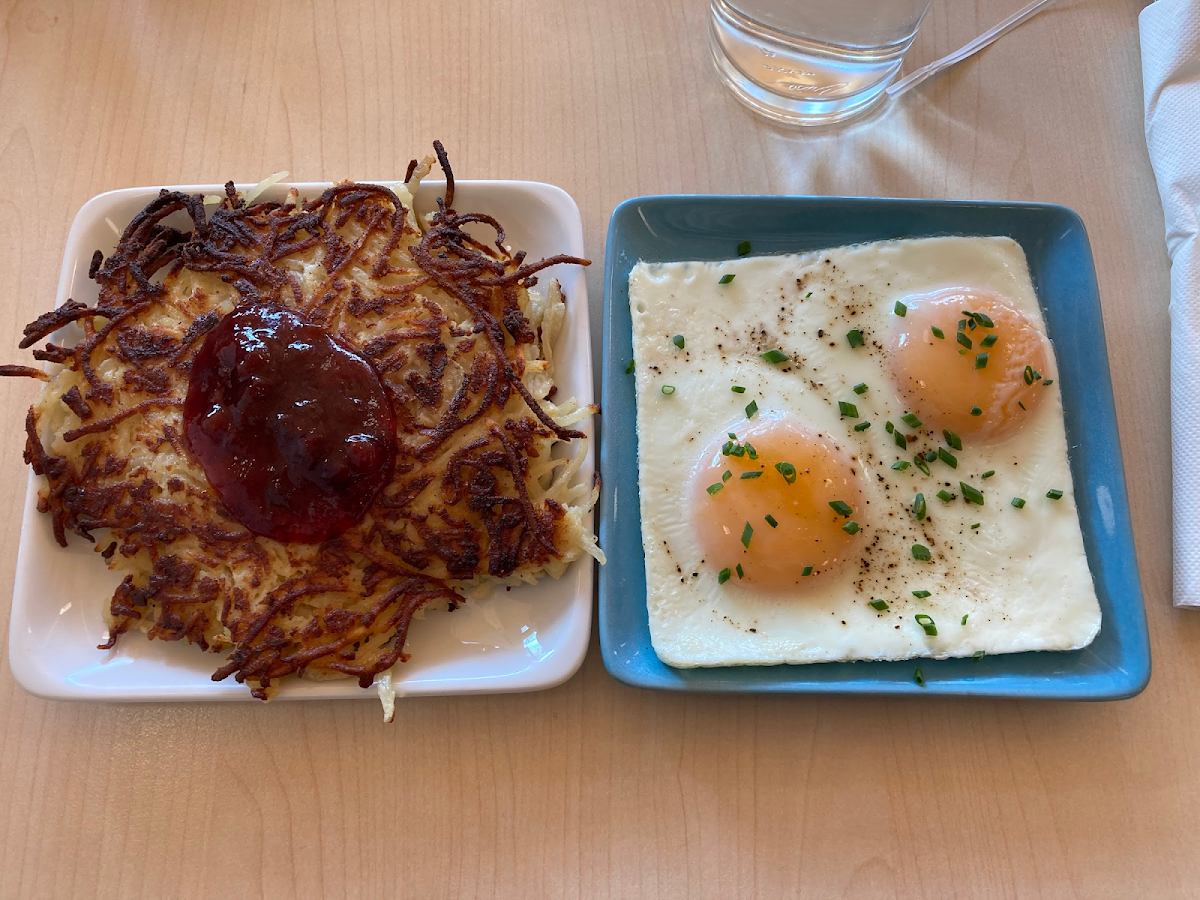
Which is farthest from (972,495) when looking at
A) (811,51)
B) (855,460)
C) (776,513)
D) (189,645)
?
(189,645)

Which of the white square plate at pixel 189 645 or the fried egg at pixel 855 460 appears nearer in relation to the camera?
the white square plate at pixel 189 645

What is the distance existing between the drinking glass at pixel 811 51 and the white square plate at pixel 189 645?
32.1 inches

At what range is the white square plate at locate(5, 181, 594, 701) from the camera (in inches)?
62.8

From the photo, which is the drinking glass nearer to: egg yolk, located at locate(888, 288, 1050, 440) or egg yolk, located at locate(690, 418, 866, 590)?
egg yolk, located at locate(888, 288, 1050, 440)

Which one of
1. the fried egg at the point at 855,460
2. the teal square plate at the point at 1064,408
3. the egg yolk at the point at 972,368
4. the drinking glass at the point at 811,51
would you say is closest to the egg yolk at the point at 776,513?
the fried egg at the point at 855,460

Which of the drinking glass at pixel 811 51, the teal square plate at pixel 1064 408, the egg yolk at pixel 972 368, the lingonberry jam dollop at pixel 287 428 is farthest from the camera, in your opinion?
the drinking glass at pixel 811 51

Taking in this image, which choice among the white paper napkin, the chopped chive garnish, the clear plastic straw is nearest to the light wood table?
the white paper napkin

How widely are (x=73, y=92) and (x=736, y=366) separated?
1.91m

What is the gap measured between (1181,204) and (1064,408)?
2.28 ft

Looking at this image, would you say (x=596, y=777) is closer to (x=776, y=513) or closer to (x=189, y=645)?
(x=776, y=513)

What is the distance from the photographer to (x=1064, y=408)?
1.85 meters

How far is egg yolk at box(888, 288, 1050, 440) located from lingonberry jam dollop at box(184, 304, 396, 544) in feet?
3.81

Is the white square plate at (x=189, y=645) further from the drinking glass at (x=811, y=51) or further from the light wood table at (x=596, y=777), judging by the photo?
the drinking glass at (x=811, y=51)

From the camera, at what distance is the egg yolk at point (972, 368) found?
1780mm
